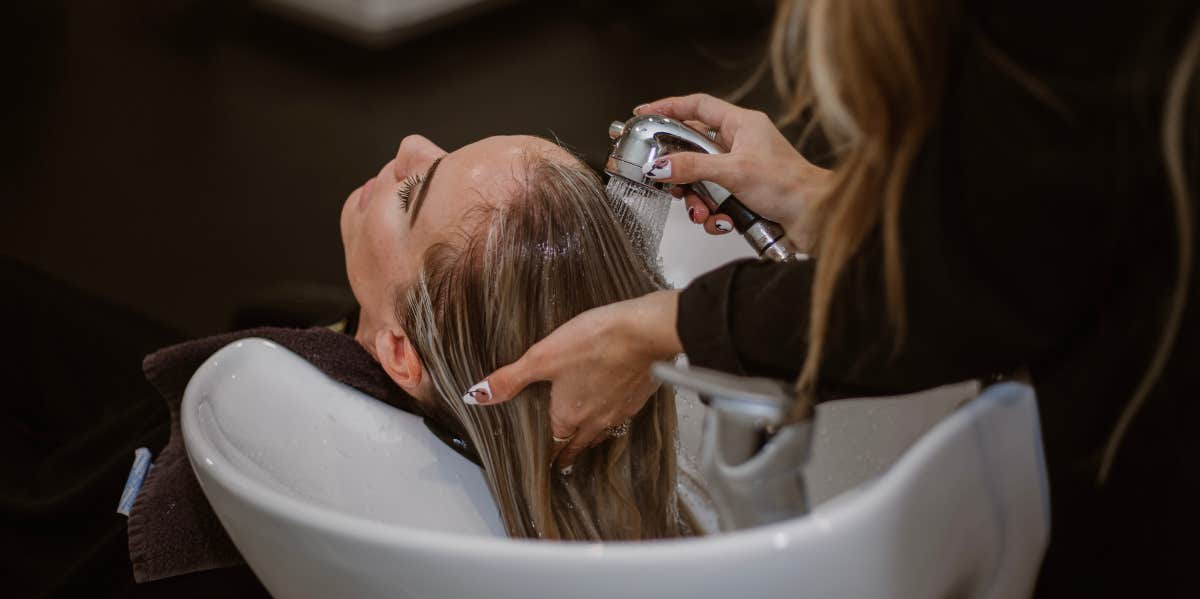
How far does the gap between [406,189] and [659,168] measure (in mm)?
275

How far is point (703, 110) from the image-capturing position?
1138 mm

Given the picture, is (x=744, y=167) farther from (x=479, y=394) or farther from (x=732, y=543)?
(x=732, y=543)

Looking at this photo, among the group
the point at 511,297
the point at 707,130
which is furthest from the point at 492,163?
the point at 707,130

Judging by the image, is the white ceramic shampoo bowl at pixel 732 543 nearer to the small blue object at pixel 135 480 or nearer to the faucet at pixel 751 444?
the faucet at pixel 751 444

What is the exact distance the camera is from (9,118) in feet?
9.66

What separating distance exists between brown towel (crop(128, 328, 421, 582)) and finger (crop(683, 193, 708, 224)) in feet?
1.24

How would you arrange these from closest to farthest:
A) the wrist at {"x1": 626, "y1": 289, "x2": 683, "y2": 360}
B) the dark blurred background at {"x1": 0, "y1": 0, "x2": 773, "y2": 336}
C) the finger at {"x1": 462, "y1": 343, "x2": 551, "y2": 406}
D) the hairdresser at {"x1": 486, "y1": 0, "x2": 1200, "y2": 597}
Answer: the hairdresser at {"x1": 486, "y1": 0, "x2": 1200, "y2": 597} < the wrist at {"x1": 626, "y1": 289, "x2": 683, "y2": 360} < the finger at {"x1": 462, "y1": 343, "x2": 551, "y2": 406} < the dark blurred background at {"x1": 0, "y1": 0, "x2": 773, "y2": 336}

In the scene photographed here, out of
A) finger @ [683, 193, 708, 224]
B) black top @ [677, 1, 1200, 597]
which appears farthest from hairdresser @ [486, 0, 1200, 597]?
finger @ [683, 193, 708, 224]

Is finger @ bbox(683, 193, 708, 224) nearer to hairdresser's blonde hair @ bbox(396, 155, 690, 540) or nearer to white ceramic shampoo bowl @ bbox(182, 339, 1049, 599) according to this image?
hairdresser's blonde hair @ bbox(396, 155, 690, 540)

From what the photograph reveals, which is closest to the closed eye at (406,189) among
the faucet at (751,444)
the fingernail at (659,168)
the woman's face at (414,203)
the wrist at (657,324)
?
the woman's face at (414,203)

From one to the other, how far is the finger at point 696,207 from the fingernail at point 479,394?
30 cm

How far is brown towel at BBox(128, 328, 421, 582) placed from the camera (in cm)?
103

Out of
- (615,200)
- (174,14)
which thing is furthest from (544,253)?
(174,14)

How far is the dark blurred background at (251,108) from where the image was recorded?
2402 millimetres
